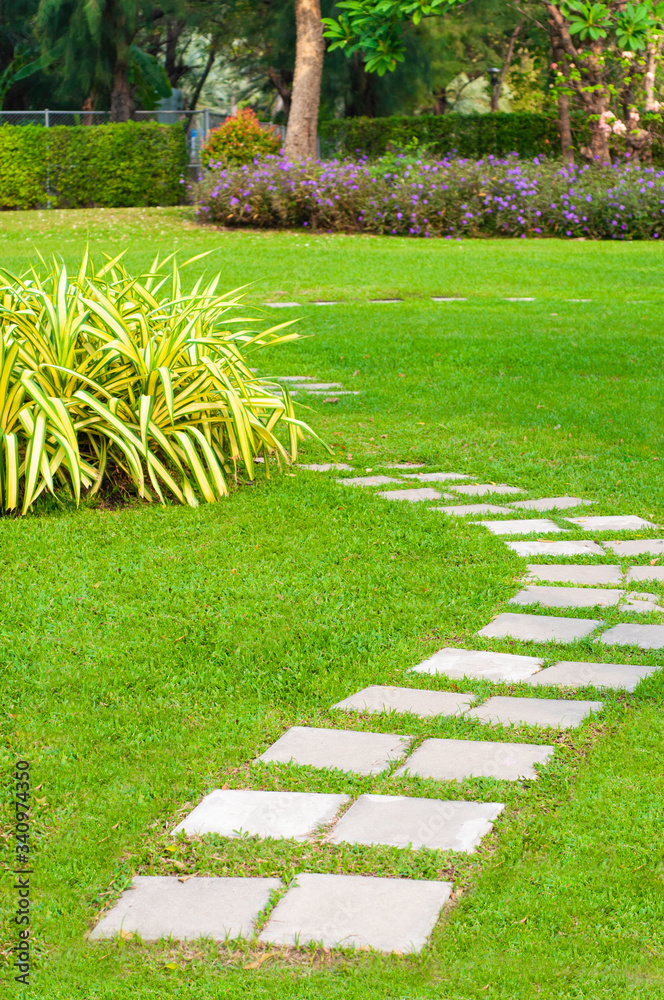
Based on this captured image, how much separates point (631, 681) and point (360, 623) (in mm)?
887

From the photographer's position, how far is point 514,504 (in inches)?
189

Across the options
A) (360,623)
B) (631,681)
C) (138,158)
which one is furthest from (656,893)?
(138,158)

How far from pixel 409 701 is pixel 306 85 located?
1812 centimetres

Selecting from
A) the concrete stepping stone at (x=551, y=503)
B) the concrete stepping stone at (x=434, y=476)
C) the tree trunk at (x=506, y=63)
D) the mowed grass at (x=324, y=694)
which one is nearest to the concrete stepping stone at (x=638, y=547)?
the mowed grass at (x=324, y=694)

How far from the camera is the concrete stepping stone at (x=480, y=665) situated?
3090 mm

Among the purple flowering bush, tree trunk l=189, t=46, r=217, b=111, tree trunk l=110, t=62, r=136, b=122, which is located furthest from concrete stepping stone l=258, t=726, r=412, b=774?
tree trunk l=189, t=46, r=217, b=111

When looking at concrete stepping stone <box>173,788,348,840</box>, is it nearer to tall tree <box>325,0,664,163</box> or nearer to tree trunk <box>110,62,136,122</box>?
tall tree <box>325,0,664,163</box>

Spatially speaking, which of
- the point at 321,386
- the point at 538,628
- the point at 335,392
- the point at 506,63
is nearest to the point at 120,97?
the point at 506,63

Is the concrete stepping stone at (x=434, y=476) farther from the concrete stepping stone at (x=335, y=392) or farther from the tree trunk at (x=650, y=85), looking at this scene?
the tree trunk at (x=650, y=85)

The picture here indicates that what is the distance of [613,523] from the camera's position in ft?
14.9

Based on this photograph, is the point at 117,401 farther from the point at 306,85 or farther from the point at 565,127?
the point at 565,127

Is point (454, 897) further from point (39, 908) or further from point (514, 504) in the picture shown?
Result: point (514, 504)

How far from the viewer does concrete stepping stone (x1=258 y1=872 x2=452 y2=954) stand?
77.8 inches

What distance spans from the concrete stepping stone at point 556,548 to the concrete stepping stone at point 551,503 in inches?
18.6
